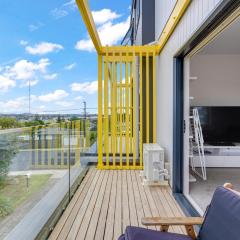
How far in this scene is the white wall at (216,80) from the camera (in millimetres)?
5918

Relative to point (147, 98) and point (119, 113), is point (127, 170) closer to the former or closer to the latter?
point (119, 113)

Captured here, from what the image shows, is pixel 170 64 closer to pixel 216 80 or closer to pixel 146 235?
pixel 216 80

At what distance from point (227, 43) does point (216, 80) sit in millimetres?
1286

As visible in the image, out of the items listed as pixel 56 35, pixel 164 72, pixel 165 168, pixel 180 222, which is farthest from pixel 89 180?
pixel 56 35

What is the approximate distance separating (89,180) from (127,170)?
3.37 feet

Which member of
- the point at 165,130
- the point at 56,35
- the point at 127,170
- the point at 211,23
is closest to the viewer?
the point at 211,23

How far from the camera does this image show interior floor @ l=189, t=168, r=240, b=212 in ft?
11.7

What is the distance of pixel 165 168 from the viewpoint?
14.1 feet

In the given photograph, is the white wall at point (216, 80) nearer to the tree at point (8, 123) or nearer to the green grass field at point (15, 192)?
the green grass field at point (15, 192)

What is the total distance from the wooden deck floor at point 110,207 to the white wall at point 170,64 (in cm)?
77

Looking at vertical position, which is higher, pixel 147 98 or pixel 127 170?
pixel 147 98

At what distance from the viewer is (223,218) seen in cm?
157

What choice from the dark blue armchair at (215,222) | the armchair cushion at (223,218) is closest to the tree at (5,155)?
the dark blue armchair at (215,222)

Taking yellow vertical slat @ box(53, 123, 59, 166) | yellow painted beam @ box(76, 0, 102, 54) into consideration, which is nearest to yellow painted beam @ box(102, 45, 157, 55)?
yellow painted beam @ box(76, 0, 102, 54)
